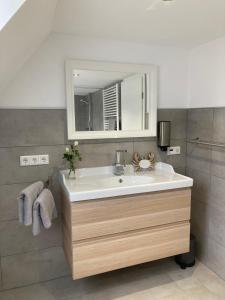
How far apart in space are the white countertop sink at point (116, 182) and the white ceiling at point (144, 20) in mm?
1170

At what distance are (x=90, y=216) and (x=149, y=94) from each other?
1304 millimetres

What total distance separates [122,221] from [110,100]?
3.50ft

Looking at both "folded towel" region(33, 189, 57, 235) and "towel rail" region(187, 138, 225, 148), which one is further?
"towel rail" region(187, 138, 225, 148)

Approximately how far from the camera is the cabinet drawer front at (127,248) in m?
1.80

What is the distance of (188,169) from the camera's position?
264cm

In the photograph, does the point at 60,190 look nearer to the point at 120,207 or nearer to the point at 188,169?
the point at 120,207

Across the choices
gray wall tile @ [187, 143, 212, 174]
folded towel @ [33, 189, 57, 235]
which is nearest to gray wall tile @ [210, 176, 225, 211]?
gray wall tile @ [187, 143, 212, 174]

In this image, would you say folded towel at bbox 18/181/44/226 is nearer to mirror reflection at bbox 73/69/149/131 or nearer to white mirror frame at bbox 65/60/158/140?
white mirror frame at bbox 65/60/158/140

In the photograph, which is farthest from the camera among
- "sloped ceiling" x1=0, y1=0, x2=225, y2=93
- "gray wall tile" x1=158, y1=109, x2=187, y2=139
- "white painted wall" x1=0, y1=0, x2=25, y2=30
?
"gray wall tile" x1=158, y1=109, x2=187, y2=139

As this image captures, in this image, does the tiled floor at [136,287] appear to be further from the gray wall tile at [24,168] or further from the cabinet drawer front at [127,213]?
the gray wall tile at [24,168]

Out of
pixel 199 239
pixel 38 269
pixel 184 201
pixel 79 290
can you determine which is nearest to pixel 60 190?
pixel 38 269

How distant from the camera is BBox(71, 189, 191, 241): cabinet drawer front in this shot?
176cm

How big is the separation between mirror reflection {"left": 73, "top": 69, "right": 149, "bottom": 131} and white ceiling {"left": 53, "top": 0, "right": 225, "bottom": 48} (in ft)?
1.11

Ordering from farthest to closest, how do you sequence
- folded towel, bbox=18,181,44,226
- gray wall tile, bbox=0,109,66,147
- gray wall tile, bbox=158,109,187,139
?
gray wall tile, bbox=158,109,187,139 → gray wall tile, bbox=0,109,66,147 → folded towel, bbox=18,181,44,226
